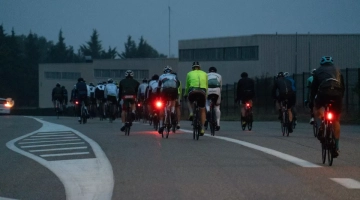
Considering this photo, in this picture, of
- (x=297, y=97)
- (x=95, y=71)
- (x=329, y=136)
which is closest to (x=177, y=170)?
(x=329, y=136)

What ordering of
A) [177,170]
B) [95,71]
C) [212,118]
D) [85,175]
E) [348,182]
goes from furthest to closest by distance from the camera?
[95,71] → [212,118] → [177,170] → [85,175] → [348,182]

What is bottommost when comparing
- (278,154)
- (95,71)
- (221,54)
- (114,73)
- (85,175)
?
(85,175)

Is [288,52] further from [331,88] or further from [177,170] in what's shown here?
[177,170]

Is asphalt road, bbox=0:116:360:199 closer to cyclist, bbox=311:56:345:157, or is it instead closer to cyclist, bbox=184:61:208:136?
cyclist, bbox=311:56:345:157

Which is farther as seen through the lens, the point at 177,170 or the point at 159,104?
the point at 159,104

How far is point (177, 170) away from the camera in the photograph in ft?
43.2

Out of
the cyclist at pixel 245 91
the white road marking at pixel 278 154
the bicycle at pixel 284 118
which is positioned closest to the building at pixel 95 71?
the cyclist at pixel 245 91

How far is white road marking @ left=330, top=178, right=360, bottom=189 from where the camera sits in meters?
11.1

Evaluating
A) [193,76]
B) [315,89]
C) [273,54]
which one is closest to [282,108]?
[193,76]

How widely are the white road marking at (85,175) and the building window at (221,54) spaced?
58982 millimetres

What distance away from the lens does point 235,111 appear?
54594mm

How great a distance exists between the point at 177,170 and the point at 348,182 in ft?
9.49

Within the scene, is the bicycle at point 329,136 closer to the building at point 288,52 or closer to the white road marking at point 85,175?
the white road marking at point 85,175

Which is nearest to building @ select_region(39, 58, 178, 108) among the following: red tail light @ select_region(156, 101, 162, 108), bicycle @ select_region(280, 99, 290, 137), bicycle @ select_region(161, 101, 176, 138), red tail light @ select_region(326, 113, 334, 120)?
bicycle @ select_region(280, 99, 290, 137)
